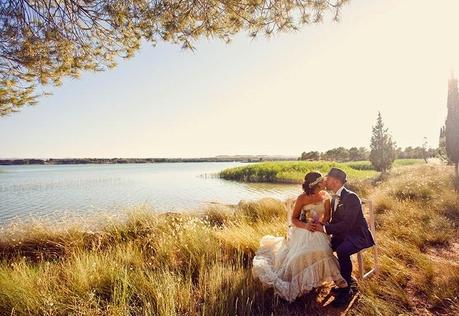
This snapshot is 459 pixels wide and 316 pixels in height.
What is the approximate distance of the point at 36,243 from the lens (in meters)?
7.87

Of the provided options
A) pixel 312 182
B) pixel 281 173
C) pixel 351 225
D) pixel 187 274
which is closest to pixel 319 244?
pixel 351 225

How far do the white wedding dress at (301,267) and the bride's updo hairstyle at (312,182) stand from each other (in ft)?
1.01

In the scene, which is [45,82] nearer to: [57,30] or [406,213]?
[57,30]

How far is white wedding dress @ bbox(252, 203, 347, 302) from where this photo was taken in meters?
4.16

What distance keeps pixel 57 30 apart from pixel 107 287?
4.39m

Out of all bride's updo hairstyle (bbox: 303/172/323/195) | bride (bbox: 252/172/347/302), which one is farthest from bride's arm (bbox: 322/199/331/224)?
bride's updo hairstyle (bbox: 303/172/323/195)

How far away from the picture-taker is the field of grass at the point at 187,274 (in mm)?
3816

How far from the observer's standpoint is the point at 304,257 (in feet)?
Result: 13.9

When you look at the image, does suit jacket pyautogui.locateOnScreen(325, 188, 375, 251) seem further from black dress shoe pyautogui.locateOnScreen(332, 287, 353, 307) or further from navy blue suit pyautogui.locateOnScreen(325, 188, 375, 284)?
black dress shoe pyautogui.locateOnScreen(332, 287, 353, 307)

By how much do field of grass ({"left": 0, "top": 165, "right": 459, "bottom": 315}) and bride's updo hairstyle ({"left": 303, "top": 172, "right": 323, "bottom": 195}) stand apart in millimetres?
1340

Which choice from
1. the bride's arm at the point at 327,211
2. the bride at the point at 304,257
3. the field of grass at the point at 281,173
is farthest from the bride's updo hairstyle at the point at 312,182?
the field of grass at the point at 281,173

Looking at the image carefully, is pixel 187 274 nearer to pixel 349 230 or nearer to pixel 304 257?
pixel 304 257

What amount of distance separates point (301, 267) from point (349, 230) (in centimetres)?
79

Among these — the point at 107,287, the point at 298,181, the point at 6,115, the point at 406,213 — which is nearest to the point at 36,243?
the point at 6,115
